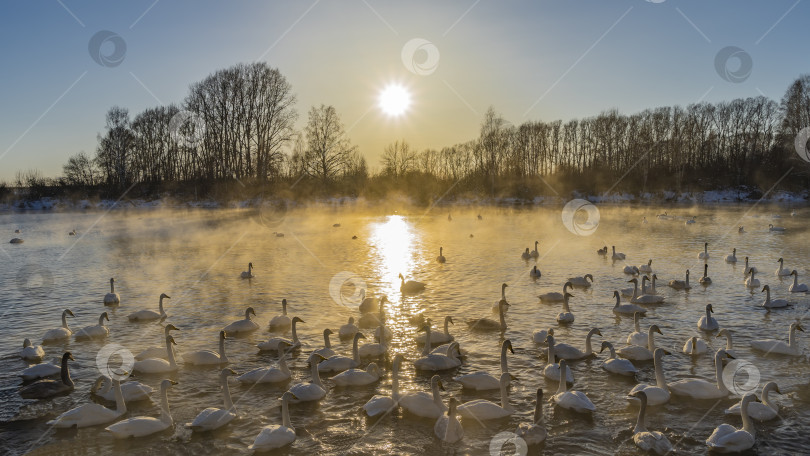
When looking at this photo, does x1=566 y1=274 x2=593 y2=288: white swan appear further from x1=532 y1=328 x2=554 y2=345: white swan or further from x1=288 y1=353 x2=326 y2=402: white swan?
x1=288 y1=353 x2=326 y2=402: white swan

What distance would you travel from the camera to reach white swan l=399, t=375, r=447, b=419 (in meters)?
7.89

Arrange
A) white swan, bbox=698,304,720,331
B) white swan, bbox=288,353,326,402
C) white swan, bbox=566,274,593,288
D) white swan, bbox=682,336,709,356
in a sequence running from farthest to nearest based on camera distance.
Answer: white swan, bbox=566,274,593,288
white swan, bbox=698,304,720,331
white swan, bbox=682,336,709,356
white swan, bbox=288,353,326,402

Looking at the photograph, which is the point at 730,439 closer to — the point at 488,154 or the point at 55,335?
the point at 55,335

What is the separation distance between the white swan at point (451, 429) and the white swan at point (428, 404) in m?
0.52

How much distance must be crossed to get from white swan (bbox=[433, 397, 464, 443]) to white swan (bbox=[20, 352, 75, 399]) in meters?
6.68

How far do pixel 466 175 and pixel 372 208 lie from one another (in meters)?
25.5

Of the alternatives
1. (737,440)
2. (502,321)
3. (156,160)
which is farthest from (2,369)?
(156,160)

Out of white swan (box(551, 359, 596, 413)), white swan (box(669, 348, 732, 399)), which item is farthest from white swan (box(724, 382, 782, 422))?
white swan (box(551, 359, 596, 413))

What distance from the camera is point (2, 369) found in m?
Result: 10.2

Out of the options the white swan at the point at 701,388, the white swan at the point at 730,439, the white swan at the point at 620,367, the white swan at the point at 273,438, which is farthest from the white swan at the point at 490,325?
the white swan at the point at 273,438

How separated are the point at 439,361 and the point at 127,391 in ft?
18.0

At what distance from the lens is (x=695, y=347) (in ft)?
34.1

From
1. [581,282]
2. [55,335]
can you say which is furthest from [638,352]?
[55,335]

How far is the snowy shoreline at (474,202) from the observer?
197 ft
